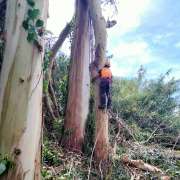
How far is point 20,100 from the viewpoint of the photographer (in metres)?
4.07

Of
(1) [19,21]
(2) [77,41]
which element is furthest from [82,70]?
(1) [19,21]

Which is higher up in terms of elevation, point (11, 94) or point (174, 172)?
point (11, 94)

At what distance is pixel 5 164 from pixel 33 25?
58.6 inches

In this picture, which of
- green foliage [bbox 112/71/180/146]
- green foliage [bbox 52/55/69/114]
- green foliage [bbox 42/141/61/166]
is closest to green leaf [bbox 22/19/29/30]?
green foliage [bbox 42/141/61/166]

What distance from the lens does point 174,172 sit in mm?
7742

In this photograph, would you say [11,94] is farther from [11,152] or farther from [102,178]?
[102,178]

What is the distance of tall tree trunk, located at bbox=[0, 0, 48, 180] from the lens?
4.00 m

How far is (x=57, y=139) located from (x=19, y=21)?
4573 mm

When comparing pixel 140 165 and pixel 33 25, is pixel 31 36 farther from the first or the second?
pixel 140 165

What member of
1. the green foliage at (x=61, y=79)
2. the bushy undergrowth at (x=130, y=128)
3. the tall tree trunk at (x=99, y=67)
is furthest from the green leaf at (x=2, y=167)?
the green foliage at (x=61, y=79)

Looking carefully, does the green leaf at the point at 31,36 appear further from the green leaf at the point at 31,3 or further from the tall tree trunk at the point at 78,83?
the tall tree trunk at the point at 78,83

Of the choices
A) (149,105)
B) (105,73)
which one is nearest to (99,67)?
(105,73)

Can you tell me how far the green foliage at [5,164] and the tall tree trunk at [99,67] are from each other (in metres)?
3.34

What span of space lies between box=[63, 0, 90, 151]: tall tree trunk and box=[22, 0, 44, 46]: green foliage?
13.7ft
